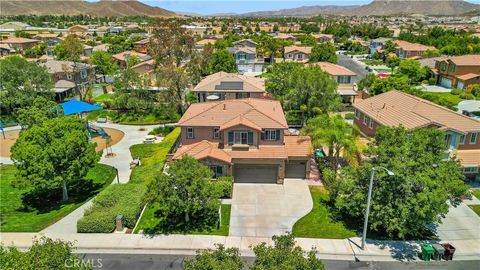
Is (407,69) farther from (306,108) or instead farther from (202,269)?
(202,269)

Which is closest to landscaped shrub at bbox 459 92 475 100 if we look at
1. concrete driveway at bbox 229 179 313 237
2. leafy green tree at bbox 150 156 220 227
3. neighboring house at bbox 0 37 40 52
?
concrete driveway at bbox 229 179 313 237

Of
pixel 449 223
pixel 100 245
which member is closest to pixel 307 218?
pixel 449 223

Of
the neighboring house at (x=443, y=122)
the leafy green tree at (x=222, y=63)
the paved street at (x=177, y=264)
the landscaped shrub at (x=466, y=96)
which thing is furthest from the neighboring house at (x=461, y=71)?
the paved street at (x=177, y=264)

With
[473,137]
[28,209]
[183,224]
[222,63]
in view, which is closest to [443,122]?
[473,137]

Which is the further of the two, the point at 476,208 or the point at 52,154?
the point at 476,208

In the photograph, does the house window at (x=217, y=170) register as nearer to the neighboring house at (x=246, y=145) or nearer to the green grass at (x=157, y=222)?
the neighboring house at (x=246, y=145)

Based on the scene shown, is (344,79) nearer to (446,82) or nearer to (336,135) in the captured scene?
(446,82)

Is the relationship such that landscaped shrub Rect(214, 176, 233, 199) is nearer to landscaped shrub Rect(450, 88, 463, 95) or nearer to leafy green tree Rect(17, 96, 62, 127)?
leafy green tree Rect(17, 96, 62, 127)
